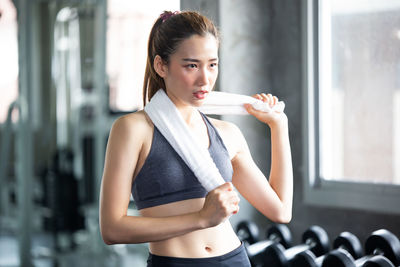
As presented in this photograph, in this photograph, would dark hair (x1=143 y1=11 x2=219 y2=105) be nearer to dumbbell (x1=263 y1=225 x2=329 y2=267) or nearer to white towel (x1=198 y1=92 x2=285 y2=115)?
white towel (x1=198 y1=92 x2=285 y2=115)

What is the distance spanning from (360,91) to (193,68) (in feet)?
4.02

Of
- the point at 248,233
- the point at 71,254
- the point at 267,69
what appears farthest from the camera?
the point at 71,254

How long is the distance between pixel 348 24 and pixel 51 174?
6.85 feet

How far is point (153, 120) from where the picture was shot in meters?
0.91

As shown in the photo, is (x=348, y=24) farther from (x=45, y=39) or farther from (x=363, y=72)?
(x=45, y=39)

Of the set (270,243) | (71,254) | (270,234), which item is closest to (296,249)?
(270,243)

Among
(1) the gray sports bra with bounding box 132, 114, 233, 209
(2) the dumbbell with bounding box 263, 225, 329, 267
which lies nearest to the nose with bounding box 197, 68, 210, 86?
(1) the gray sports bra with bounding box 132, 114, 233, 209

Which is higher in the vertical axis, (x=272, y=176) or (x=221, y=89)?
(x=221, y=89)

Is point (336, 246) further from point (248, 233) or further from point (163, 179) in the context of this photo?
point (163, 179)

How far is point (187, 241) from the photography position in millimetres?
908

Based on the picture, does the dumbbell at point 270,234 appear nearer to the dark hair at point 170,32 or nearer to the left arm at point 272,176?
the left arm at point 272,176

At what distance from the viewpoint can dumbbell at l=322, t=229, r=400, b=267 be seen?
4.12 ft

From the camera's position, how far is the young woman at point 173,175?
2.75 feet

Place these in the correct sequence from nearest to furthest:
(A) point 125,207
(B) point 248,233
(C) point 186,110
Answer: (A) point 125,207 → (C) point 186,110 → (B) point 248,233
